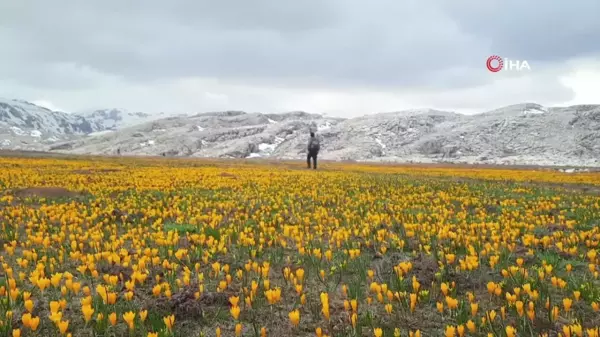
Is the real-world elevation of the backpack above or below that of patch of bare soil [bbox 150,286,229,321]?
above

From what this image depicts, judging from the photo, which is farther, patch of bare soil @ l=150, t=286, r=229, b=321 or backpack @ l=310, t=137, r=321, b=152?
backpack @ l=310, t=137, r=321, b=152

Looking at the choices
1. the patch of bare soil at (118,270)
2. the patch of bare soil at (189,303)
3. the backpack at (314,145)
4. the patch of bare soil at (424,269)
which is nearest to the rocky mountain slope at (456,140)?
the backpack at (314,145)

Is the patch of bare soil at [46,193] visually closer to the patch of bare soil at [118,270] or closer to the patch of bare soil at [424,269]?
the patch of bare soil at [118,270]

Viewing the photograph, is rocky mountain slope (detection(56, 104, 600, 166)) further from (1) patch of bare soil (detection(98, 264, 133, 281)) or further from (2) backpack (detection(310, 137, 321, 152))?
(1) patch of bare soil (detection(98, 264, 133, 281))

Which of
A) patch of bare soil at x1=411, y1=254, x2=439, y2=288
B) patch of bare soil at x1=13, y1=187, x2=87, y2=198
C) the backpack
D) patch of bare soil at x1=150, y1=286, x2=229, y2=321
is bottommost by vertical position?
patch of bare soil at x1=150, y1=286, x2=229, y2=321

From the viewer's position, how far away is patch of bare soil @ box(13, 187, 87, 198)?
1529 centimetres

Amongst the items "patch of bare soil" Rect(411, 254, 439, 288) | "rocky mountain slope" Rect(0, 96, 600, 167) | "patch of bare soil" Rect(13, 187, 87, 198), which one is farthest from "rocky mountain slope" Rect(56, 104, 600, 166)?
"patch of bare soil" Rect(411, 254, 439, 288)

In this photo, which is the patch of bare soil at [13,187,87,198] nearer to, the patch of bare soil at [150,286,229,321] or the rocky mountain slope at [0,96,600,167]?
the patch of bare soil at [150,286,229,321]

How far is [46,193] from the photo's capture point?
50.8 ft

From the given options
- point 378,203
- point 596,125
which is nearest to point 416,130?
point 596,125

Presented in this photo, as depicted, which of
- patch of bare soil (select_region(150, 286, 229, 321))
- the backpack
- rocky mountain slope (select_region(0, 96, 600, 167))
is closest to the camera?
patch of bare soil (select_region(150, 286, 229, 321))

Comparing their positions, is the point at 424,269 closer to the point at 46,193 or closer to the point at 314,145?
the point at 46,193

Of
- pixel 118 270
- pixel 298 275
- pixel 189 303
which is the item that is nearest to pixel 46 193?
pixel 118 270

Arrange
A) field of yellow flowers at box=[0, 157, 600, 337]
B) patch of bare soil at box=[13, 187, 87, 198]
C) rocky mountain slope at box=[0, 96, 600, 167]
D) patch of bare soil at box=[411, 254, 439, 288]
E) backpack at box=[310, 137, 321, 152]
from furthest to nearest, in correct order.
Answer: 1. rocky mountain slope at box=[0, 96, 600, 167]
2. backpack at box=[310, 137, 321, 152]
3. patch of bare soil at box=[13, 187, 87, 198]
4. patch of bare soil at box=[411, 254, 439, 288]
5. field of yellow flowers at box=[0, 157, 600, 337]
